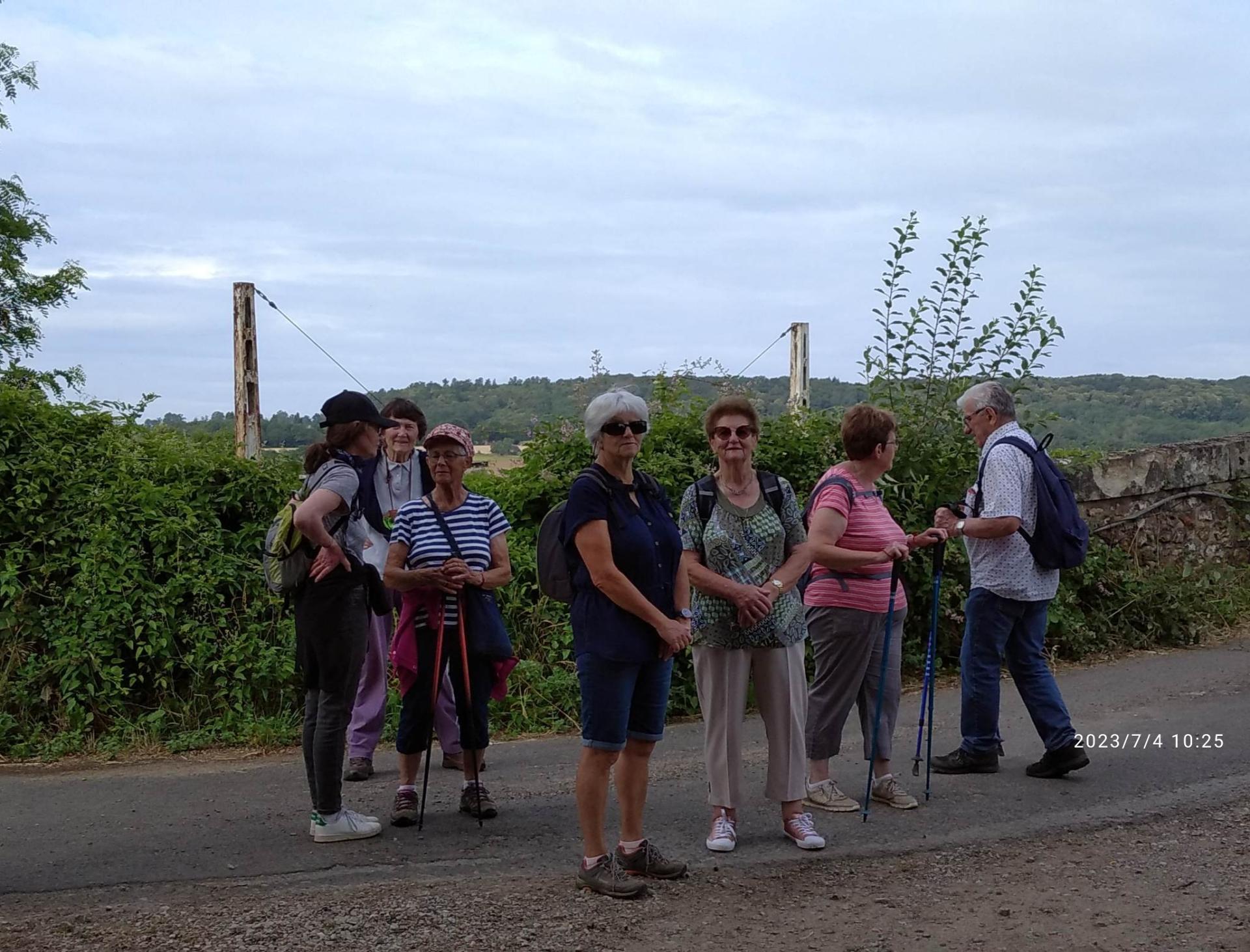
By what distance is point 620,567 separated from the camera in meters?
5.10

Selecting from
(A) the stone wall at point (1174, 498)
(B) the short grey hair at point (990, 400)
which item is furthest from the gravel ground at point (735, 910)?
(A) the stone wall at point (1174, 498)

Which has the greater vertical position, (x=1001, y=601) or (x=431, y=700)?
(x=1001, y=601)

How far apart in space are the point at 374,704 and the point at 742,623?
8.36 feet

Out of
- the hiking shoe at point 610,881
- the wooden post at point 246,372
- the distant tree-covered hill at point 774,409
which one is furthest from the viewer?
the wooden post at point 246,372

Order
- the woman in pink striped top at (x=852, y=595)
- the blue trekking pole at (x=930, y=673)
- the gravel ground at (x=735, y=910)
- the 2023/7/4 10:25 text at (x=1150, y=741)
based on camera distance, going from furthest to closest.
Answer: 1. the 2023/7/4 10:25 text at (x=1150, y=741)
2. the blue trekking pole at (x=930, y=673)
3. the woman in pink striped top at (x=852, y=595)
4. the gravel ground at (x=735, y=910)

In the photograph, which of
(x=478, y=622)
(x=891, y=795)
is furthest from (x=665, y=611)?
(x=891, y=795)

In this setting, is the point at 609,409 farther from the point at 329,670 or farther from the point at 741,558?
the point at 329,670

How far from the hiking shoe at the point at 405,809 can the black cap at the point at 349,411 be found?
1756 mm

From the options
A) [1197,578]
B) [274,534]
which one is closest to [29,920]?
[274,534]

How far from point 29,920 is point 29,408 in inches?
219

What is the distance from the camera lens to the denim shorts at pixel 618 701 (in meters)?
5.04

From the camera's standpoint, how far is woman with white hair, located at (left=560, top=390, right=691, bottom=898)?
5027mm

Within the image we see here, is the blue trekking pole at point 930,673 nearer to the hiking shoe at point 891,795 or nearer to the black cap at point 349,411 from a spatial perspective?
the hiking shoe at point 891,795

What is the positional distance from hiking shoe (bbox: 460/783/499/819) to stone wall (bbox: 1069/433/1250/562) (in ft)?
22.7
